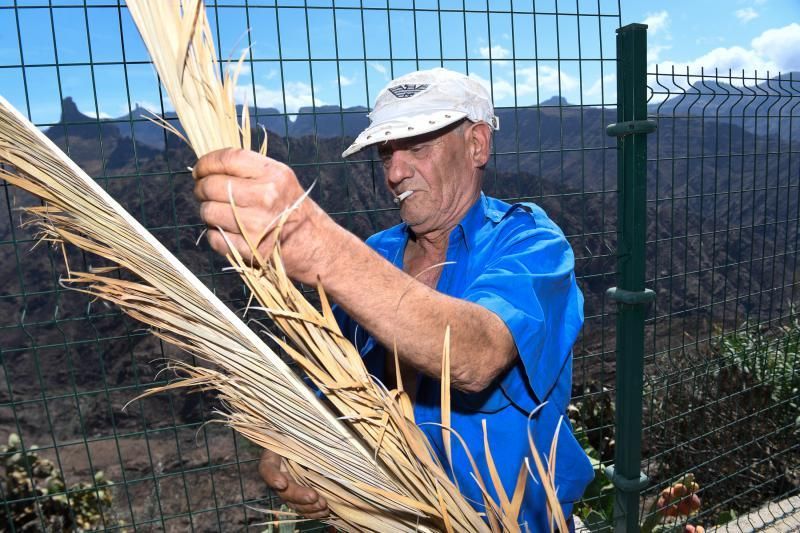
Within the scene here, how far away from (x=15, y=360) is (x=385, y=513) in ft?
54.9

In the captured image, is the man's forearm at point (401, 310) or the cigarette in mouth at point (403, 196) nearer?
the man's forearm at point (401, 310)

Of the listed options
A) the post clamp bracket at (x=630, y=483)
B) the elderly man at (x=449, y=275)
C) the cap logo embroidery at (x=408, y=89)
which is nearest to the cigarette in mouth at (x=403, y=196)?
the elderly man at (x=449, y=275)

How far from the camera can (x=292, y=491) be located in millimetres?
1326

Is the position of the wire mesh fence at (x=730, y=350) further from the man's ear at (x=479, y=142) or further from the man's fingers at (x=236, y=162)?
the man's fingers at (x=236, y=162)

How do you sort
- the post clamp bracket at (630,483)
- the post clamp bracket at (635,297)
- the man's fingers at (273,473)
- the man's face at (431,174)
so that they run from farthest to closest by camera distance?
the post clamp bracket at (630,483), the post clamp bracket at (635,297), the man's face at (431,174), the man's fingers at (273,473)

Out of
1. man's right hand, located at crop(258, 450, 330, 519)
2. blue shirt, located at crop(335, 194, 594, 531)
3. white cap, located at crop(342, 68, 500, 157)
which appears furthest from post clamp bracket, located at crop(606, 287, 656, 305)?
man's right hand, located at crop(258, 450, 330, 519)

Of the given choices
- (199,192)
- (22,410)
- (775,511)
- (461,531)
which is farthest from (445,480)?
(22,410)

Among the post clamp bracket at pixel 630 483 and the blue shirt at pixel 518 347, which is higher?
the blue shirt at pixel 518 347

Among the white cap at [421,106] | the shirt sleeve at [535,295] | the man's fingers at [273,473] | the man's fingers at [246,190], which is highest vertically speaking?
the white cap at [421,106]

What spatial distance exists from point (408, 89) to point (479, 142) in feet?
0.92

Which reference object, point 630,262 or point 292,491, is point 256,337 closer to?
point 292,491

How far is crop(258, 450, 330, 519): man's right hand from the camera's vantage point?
1.22 metres

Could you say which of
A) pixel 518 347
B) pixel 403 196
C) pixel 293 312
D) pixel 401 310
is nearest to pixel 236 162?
pixel 293 312

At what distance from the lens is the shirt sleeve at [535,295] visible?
118 cm
